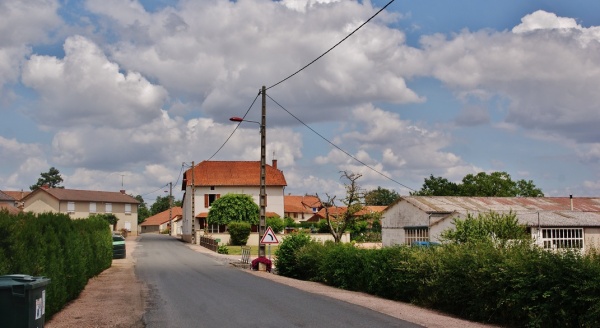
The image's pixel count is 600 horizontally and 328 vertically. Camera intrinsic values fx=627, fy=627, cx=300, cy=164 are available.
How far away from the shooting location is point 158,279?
25656 mm

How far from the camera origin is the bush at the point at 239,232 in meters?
61.7

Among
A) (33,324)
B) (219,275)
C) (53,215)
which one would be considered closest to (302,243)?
(219,275)

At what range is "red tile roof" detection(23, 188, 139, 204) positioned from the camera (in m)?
90.6

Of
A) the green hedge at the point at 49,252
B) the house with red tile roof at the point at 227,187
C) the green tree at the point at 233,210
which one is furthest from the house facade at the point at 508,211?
the house with red tile roof at the point at 227,187

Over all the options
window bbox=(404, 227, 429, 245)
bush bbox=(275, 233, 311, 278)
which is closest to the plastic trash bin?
bush bbox=(275, 233, 311, 278)

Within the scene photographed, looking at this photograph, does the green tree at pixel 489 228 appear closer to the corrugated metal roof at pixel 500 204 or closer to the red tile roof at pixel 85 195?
the corrugated metal roof at pixel 500 204

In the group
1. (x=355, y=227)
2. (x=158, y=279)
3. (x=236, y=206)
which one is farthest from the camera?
(x=355, y=227)

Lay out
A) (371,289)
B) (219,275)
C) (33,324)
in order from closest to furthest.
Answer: (33,324) → (371,289) → (219,275)

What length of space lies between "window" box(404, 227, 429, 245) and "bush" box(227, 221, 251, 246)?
2508 centimetres

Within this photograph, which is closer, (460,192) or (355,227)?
(355,227)

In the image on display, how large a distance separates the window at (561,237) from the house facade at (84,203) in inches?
2629

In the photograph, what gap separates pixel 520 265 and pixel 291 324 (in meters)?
5.03

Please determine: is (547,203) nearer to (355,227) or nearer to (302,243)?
(302,243)

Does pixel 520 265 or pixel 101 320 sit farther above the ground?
Answer: pixel 520 265
